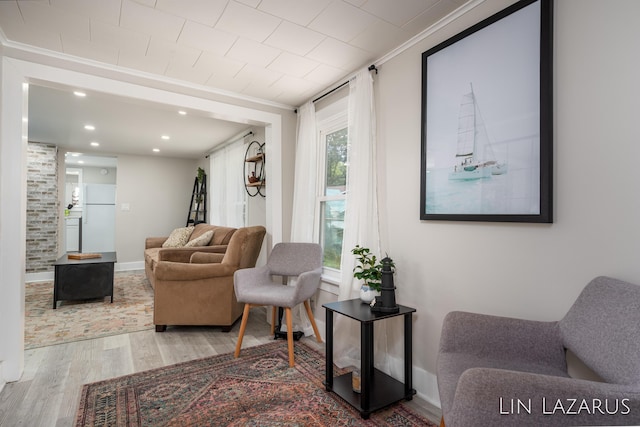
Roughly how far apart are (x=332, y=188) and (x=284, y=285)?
100cm

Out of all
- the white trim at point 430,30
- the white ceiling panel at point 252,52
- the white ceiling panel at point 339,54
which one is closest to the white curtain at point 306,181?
the white ceiling panel at point 339,54

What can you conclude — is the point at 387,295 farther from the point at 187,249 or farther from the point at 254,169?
the point at 254,169

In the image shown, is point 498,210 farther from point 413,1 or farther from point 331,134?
point 331,134

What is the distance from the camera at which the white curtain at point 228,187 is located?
194 inches

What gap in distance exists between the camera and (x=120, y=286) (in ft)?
17.1

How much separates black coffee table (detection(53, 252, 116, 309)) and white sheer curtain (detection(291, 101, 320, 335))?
2.67m

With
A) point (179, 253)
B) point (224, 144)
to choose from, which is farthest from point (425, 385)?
point (224, 144)

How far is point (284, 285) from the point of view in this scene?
299 cm

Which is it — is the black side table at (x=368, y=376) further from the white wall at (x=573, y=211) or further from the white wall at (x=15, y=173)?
the white wall at (x=15, y=173)

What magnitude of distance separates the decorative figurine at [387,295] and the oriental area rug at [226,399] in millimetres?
564

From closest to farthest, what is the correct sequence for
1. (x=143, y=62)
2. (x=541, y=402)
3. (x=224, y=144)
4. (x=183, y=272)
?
1. (x=541, y=402)
2. (x=143, y=62)
3. (x=183, y=272)
4. (x=224, y=144)

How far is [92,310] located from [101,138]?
278 cm

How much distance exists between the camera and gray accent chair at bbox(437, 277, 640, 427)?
94 centimetres

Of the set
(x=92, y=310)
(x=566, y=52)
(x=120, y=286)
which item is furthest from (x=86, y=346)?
(x=566, y=52)
